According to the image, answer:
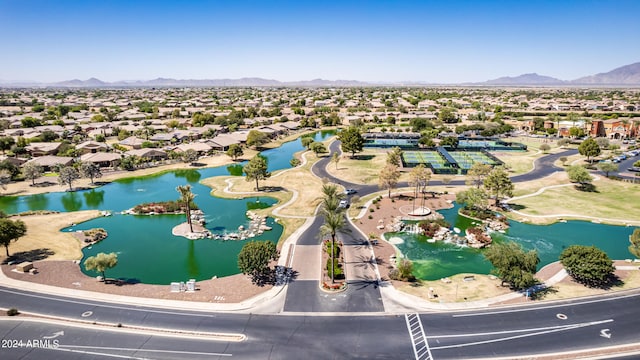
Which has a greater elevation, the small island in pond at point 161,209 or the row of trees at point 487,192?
the row of trees at point 487,192

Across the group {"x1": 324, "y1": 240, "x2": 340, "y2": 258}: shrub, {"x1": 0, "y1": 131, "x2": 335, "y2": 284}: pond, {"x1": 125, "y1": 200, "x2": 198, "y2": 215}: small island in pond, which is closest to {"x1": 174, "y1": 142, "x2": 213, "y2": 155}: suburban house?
{"x1": 0, "y1": 131, "x2": 335, "y2": 284}: pond

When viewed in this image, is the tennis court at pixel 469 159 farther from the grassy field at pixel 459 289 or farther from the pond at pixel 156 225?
the grassy field at pixel 459 289

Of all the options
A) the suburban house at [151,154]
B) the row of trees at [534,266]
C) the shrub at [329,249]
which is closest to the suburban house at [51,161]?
the suburban house at [151,154]

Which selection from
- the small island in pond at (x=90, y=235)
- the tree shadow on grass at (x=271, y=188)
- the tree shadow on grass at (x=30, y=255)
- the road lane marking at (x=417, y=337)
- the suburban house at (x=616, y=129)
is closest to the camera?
the road lane marking at (x=417, y=337)

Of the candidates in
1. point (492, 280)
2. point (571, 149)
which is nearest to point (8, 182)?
point (492, 280)

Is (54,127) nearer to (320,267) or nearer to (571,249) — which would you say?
(320,267)

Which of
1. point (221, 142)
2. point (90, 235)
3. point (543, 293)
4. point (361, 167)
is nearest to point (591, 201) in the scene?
point (543, 293)
